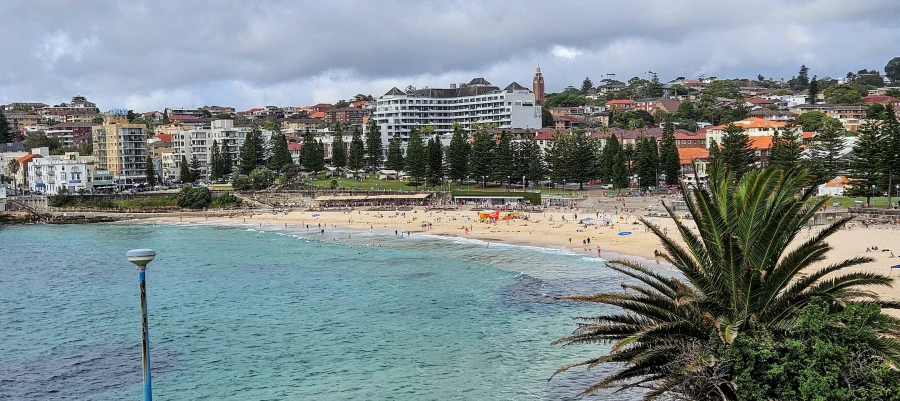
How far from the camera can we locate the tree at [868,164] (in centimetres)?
5069

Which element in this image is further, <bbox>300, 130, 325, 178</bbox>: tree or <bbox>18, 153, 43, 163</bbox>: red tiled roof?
<bbox>18, 153, 43, 163</bbox>: red tiled roof

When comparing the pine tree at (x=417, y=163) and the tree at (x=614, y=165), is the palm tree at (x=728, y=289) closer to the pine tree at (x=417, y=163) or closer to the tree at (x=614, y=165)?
the tree at (x=614, y=165)

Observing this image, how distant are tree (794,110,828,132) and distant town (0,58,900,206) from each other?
0.86 ft

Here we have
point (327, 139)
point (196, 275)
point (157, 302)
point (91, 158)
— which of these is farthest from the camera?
point (327, 139)

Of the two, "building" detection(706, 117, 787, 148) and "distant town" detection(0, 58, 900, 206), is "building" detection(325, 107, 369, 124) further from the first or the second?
"building" detection(706, 117, 787, 148)

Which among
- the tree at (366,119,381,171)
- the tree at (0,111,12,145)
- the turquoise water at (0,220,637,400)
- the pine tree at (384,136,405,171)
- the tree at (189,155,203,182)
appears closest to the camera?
the turquoise water at (0,220,637,400)

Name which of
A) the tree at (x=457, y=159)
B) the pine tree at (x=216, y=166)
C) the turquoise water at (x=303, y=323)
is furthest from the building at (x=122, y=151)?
the turquoise water at (x=303, y=323)

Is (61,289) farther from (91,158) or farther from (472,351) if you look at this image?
(91,158)

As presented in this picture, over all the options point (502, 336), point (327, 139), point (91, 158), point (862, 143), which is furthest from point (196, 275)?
point (327, 139)

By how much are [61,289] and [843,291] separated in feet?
116

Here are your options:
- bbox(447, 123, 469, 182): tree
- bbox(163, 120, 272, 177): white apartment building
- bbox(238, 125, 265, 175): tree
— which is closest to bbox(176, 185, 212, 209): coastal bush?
bbox(238, 125, 265, 175): tree

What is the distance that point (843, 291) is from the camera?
9133mm

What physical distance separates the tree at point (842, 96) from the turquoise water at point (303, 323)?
112861 mm

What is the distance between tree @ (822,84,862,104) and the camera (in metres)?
132
